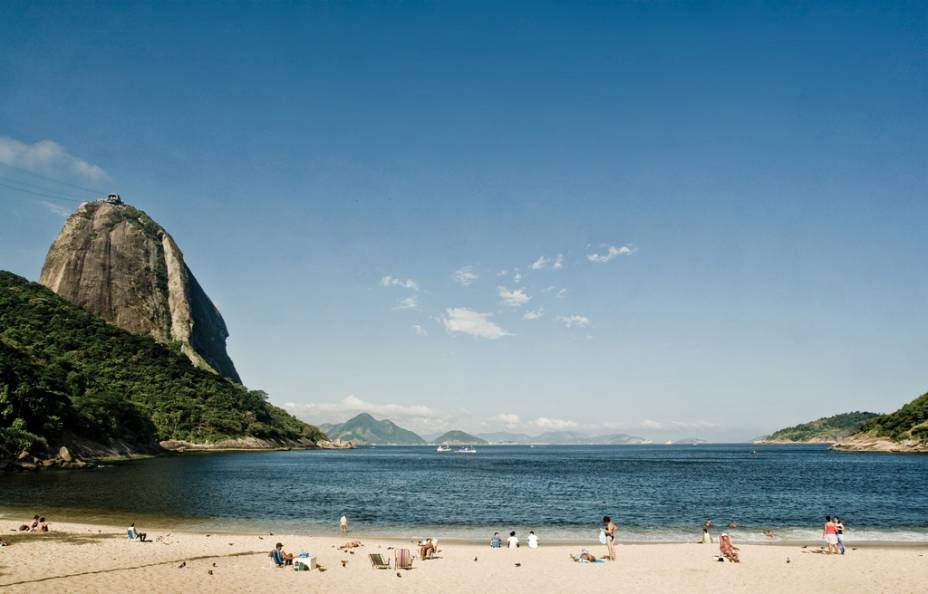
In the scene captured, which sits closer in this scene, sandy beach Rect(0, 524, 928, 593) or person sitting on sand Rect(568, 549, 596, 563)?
sandy beach Rect(0, 524, 928, 593)

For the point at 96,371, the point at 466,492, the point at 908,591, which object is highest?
the point at 96,371

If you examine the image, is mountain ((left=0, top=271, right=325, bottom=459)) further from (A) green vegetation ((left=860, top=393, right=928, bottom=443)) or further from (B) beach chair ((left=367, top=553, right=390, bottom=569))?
(A) green vegetation ((left=860, top=393, right=928, bottom=443))

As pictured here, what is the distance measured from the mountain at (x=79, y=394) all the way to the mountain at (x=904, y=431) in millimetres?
220331

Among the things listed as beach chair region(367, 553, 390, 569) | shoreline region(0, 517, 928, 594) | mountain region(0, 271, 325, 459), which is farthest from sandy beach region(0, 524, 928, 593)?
mountain region(0, 271, 325, 459)

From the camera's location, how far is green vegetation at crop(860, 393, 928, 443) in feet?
559

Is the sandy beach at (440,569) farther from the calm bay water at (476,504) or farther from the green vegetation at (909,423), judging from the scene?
the green vegetation at (909,423)

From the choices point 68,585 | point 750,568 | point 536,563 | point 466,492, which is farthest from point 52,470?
point 750,568

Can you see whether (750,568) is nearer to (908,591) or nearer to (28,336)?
(908,591)

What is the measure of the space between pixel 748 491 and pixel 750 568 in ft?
170

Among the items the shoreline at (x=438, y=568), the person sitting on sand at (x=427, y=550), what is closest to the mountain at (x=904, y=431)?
the shoreline at (x=438, y=568)

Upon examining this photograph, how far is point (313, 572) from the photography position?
85.5ft

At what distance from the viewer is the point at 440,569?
2722 centimetres

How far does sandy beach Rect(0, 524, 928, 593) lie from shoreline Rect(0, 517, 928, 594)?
0.05 m

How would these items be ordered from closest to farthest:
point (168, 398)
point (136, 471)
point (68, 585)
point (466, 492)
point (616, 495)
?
1. point (68, 585)
2. point (616, 495)
3. point (466, 492)
4. point (136, 471)
5. point (168, 398)
